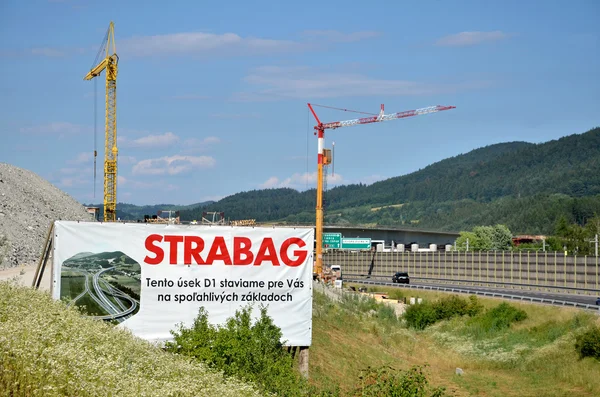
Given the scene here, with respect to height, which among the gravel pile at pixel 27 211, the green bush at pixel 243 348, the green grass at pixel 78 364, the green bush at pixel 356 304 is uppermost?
the gravel pile at pixel 27 211

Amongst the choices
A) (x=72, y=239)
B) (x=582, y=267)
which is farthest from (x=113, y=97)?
(x=72, y=239)

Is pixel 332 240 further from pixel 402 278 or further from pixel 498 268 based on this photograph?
pixel 498 268

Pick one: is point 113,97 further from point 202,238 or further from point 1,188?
point 202,238

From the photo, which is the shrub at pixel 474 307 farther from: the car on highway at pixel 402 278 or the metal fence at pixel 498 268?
the car on highway at pixel 402 278

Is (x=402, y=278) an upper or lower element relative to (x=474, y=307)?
upper

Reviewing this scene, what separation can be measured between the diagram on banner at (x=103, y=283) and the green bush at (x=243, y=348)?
4.41ft

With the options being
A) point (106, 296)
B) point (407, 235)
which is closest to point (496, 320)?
point (106, 296)

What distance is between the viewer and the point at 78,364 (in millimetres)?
10406

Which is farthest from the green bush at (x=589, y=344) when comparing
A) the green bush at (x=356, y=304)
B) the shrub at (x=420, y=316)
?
the shrub at (x=420, y=316)

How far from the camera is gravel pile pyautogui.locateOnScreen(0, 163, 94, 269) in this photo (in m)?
53.0

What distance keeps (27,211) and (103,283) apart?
166 ft

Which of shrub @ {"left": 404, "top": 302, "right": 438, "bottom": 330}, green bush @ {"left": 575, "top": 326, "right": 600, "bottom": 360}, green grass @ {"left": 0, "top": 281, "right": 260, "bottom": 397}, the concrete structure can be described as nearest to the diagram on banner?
green grass @ {"left": 0, "top": 281, "right": 260, "bottom": 397}

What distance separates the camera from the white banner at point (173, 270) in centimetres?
1869

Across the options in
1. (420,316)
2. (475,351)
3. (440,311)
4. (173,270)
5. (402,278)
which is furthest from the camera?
(402,278)
